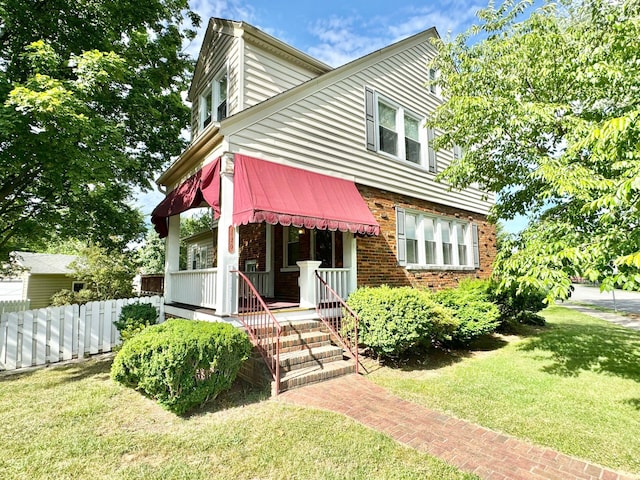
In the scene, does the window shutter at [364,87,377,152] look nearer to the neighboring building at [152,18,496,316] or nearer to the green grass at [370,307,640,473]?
the neighboring building at [152,18,496,316]

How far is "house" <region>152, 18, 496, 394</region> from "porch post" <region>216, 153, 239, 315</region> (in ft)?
0.07

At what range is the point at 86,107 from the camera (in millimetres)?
7637

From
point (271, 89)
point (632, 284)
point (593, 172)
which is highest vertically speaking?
point (271, 89)

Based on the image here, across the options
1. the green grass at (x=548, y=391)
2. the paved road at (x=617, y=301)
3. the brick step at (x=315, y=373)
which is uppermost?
the brick step at (x=315, y=373)

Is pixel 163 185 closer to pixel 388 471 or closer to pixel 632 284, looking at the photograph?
pixel 388 471

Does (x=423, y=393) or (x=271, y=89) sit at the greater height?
(x=271, y=89)

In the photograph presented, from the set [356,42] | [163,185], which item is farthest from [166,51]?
[356,42]

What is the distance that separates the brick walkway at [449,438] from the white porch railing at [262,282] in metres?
5.46

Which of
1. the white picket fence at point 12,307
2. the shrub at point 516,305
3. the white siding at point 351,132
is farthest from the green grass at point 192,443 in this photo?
the white picket fence at point 12,307

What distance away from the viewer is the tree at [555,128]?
4.43 meters

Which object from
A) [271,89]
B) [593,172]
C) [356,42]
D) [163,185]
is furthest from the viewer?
[356,42]

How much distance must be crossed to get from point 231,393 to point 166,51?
1118 centimetres

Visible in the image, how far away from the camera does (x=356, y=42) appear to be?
13.2 metres

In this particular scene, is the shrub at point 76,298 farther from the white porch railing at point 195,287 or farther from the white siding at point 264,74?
the white siding at point 264,74
